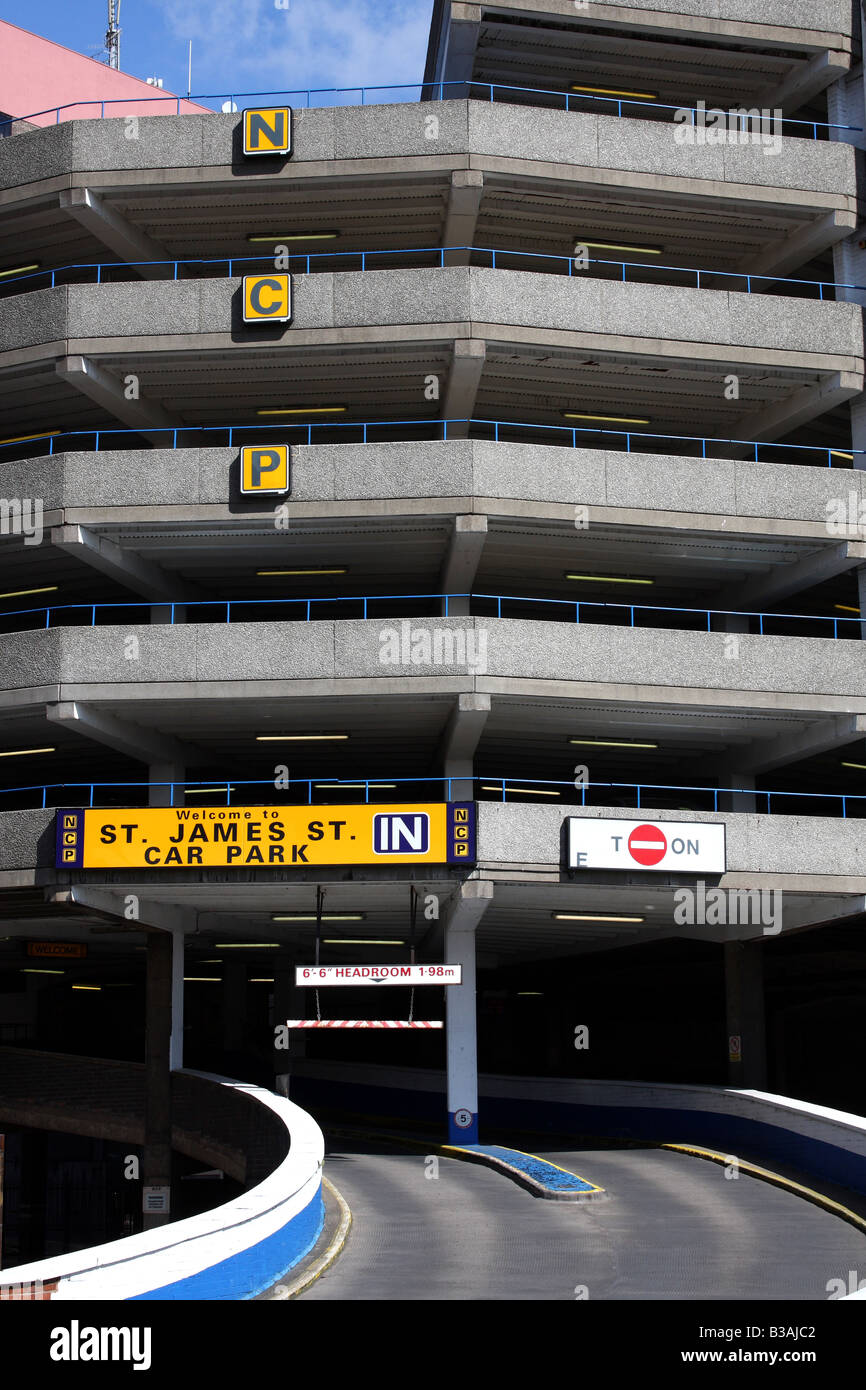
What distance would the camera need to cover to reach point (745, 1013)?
3281 centimetres

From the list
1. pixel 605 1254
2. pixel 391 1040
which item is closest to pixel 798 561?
pixel 605 1254

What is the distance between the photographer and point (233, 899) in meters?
30.1

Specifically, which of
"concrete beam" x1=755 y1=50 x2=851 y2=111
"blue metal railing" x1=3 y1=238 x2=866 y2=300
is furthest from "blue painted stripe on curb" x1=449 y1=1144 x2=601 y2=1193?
"concrete beam" x1=755 y1=50 x2=851 y2=111

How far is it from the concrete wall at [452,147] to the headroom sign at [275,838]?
15159 millimetres

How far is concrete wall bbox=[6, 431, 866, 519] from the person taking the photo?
98.2ft

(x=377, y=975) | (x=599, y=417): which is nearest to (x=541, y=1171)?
(x=377, y=975)

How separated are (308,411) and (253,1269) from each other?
2434 centimetres

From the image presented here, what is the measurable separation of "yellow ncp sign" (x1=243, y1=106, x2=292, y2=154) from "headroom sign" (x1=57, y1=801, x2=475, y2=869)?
15.6 meters

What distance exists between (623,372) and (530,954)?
18.4 metres

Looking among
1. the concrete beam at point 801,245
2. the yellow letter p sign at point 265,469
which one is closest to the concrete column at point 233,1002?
the yellow letter p sign at point 265,469

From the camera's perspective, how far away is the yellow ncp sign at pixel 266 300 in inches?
1218

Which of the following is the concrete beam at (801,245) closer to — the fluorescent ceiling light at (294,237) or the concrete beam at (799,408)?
the concrete beam at (799,408)

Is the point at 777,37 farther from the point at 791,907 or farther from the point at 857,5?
the point at 791,907

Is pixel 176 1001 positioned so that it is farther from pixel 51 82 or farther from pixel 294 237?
pixel 51 82
